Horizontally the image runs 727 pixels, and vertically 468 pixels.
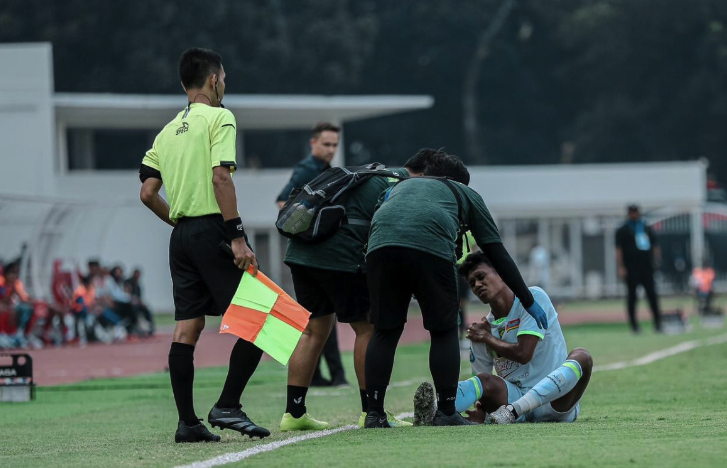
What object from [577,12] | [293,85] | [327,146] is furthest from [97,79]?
[327,146]

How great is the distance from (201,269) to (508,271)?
1719 mm

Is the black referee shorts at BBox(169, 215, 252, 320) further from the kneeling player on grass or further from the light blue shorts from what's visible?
the light blue shorts

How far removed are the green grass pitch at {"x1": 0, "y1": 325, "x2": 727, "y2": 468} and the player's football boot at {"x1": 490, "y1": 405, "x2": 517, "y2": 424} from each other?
256 mm

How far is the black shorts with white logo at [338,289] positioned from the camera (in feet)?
27.6

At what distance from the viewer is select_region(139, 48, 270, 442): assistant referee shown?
24.7ft

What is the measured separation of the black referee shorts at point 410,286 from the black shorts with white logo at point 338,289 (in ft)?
1.25

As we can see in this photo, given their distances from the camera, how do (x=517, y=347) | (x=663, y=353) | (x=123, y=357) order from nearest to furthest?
(x=517, y=347) → (x=663, y=353) → (x=123, y=357)

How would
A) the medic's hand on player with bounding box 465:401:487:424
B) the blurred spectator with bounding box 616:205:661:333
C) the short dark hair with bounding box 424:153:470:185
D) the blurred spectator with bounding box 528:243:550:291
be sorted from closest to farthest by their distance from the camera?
the short dark hair with bounding box 424:153:470:185 → the medic's hand on player with bounding box 465:401:487:424 → the blurred spectator with bounding box 616:205:661:333 → the blurred spectator with bounding box 528:243:550:291

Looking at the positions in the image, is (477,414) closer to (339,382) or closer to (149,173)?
(149,173)

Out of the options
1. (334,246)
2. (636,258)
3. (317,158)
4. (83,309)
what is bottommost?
(83,309)

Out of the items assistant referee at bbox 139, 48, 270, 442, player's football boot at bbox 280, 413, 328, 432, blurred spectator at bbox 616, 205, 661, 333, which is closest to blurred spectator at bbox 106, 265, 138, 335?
blurred spectator at bbox 616, 205, 661, 333

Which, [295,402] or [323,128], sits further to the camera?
[323,128]

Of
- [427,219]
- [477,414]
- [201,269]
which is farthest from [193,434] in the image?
[477,414]

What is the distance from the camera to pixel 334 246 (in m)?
8.33
